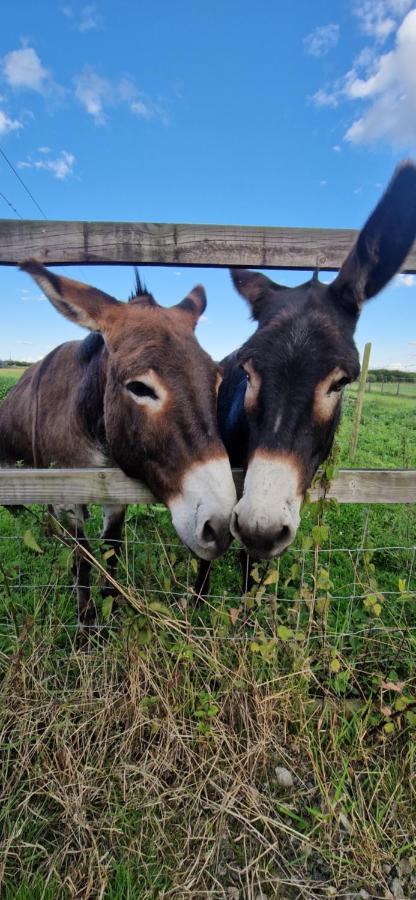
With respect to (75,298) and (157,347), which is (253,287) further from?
(75,298)

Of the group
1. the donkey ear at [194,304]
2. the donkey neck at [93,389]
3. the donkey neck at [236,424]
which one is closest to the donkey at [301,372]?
the donkey neck at [236,424]

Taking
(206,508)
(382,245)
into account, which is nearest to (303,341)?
(382,245)

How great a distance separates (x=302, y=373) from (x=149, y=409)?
816mm

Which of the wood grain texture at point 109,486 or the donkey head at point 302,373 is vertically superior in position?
the donkey head at point 302,373

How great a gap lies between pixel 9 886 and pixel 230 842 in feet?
2.95

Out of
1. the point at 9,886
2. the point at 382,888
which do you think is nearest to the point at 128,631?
the point at 9,886

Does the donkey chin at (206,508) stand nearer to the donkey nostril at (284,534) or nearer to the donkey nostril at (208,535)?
the donkey nostril at (208,535)

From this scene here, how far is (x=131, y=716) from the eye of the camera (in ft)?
7.23

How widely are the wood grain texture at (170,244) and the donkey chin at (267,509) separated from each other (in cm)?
116

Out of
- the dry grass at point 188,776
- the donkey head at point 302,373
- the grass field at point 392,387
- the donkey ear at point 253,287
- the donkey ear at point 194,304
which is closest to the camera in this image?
the dry grass at point 188,776

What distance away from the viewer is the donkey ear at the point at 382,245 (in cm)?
221

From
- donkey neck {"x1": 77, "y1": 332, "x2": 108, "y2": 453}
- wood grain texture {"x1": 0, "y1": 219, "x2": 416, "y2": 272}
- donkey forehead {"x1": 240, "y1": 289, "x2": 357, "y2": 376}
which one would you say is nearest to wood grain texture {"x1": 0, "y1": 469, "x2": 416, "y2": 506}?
donkey forehead {"x1": 240, "y1": 289, "x2": 357, "y2": 376}

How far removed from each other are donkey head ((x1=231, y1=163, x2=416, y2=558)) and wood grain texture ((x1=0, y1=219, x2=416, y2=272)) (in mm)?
184

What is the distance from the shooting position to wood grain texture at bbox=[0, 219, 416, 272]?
7.50ft
